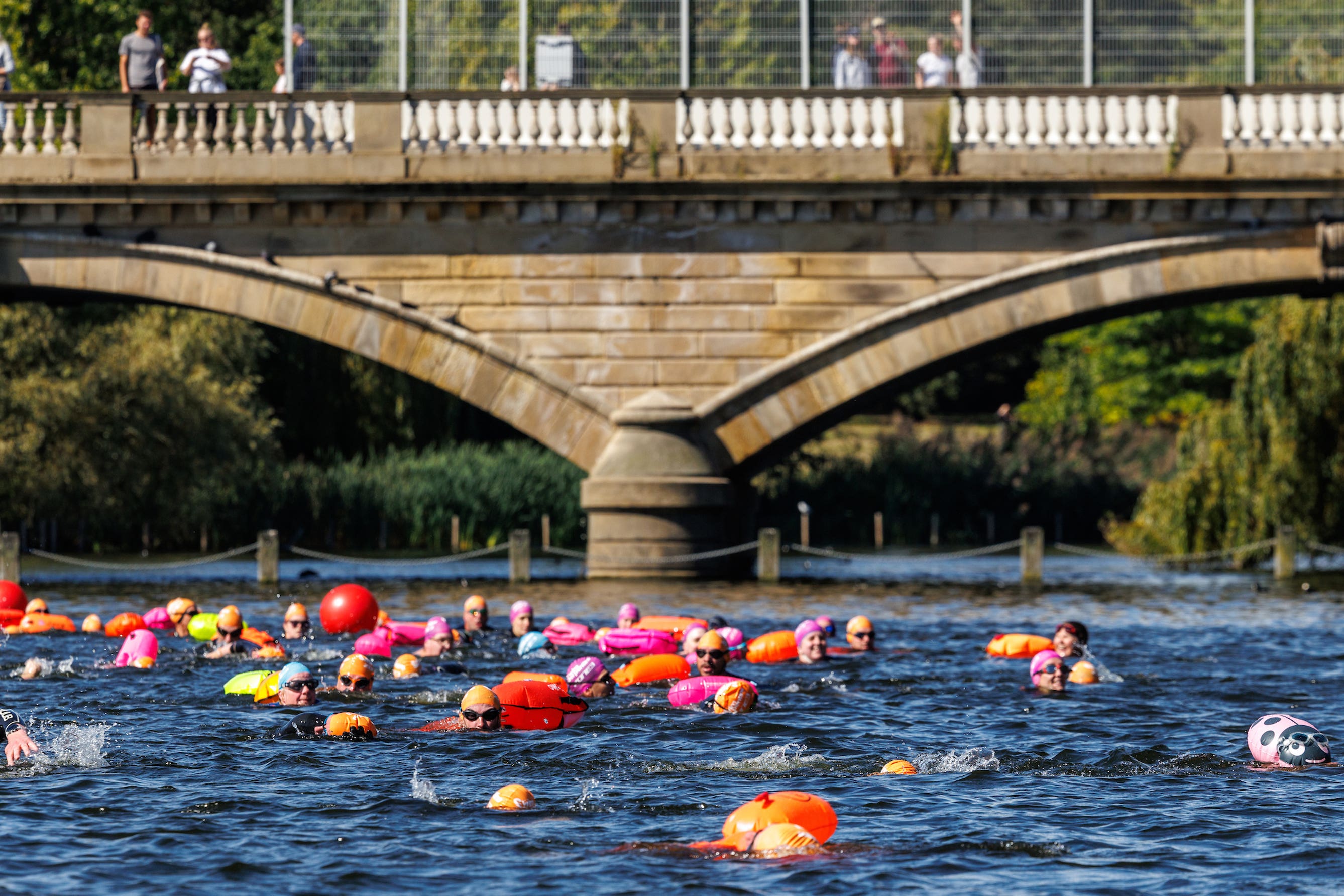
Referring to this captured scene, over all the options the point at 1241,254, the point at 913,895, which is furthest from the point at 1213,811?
the point at 1241,254

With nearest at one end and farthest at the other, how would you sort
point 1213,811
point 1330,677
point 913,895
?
point 913,895 → point 1213,811 → point 1330,677

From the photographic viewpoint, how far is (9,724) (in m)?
12.0

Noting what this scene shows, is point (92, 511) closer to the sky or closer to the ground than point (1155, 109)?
closer to the ground

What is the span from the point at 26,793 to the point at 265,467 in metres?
A: 26.0

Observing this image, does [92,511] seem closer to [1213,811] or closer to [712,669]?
[712,669]

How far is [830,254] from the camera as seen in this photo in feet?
81.4

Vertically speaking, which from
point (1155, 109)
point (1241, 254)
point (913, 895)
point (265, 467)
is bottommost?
point (913, 895)

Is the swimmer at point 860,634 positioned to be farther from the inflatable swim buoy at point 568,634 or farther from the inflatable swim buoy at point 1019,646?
the inflatable swim buoy at point 568,634

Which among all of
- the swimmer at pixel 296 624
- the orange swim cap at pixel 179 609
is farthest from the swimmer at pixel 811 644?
the orange swim cap at pixel 179 609

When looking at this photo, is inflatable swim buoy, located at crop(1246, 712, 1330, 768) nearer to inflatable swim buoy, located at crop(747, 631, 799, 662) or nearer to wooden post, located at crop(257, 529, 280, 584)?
inflatable swim buoy, located at crop(747, 631, 799, 662)

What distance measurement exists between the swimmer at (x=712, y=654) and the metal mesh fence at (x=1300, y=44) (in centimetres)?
1322

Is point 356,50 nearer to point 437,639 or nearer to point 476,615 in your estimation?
point 476,615

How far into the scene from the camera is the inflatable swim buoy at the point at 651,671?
16.6 m

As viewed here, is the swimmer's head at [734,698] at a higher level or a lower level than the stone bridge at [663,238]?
lower
